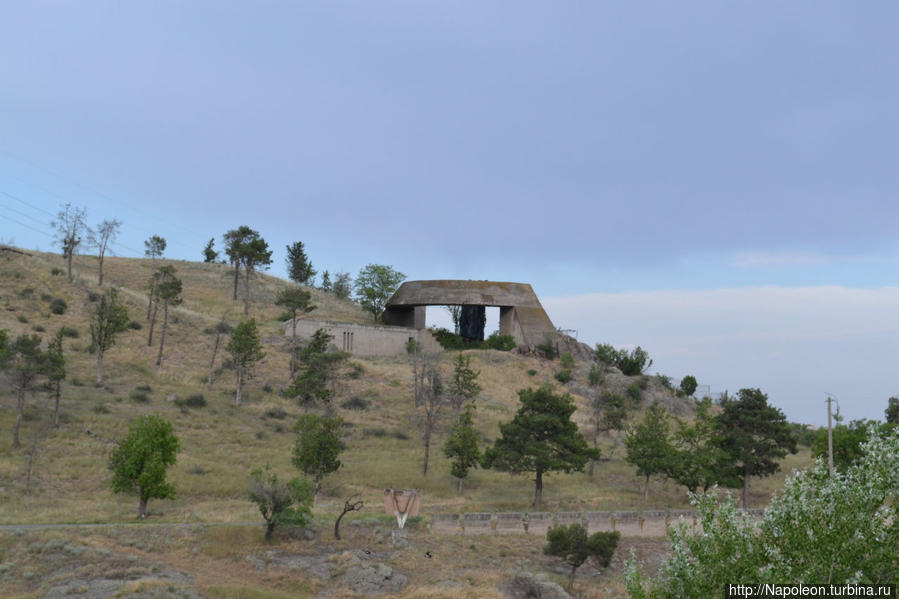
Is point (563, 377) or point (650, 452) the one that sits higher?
point (563, 377)

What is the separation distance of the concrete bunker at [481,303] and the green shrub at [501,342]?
3.41ft

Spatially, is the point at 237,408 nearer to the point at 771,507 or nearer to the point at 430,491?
the point at 430,491

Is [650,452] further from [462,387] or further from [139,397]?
[139,397]

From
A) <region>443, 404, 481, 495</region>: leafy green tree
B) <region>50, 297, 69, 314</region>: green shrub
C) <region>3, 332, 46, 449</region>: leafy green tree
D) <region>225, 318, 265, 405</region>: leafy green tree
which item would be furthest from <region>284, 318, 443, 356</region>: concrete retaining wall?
<region>443, 404, 481, 495</region>: leafy green tree

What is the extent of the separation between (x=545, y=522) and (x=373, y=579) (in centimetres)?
1037

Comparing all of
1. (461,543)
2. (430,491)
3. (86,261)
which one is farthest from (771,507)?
(86,261)

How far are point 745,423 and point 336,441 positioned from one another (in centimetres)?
2538

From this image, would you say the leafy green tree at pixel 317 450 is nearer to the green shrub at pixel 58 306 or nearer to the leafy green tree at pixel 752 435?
the leafy green tree at pixel 752 435

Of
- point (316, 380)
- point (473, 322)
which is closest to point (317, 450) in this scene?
point (316, 380)

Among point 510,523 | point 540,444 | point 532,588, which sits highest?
point 540,444

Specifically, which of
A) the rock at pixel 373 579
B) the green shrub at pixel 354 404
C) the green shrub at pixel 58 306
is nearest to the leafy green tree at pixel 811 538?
the rock at pixel 373 579

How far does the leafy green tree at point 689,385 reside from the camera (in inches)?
3351

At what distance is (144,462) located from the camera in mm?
31531

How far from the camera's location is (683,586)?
1302 cm
